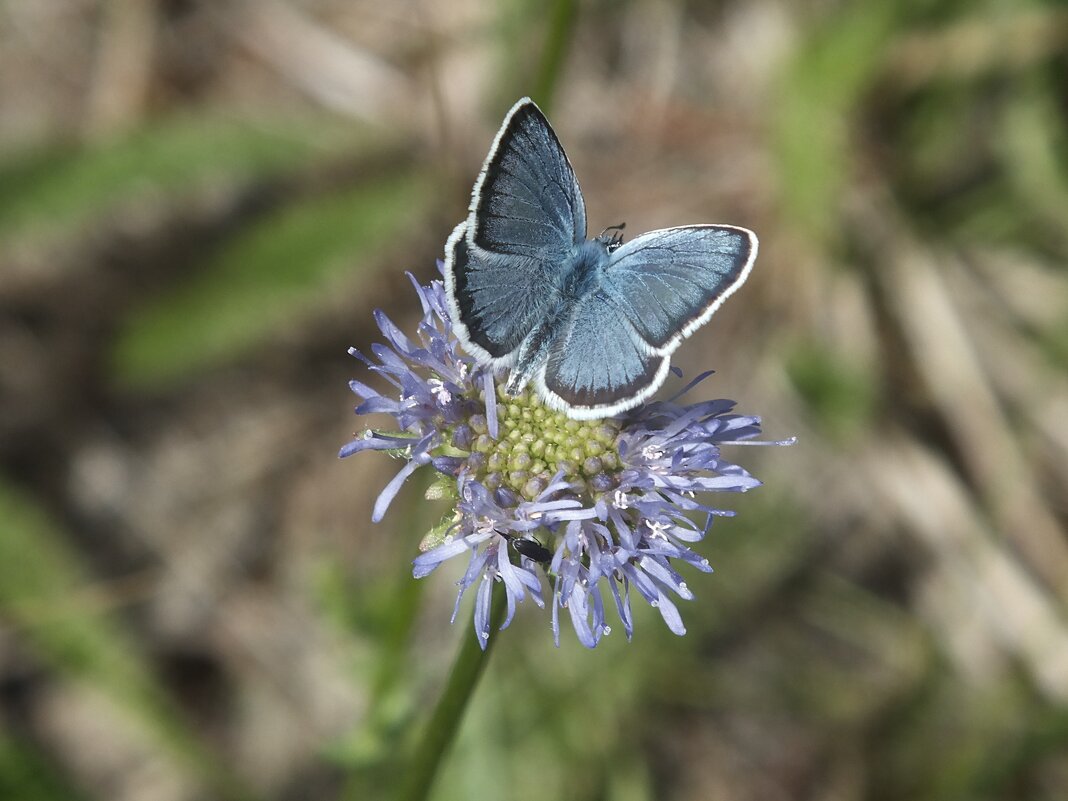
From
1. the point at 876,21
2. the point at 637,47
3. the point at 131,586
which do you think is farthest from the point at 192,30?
the point at 876,21

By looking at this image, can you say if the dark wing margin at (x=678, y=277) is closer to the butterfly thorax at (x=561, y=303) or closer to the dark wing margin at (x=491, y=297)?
the butterfly thorax at (x=561, y=303)

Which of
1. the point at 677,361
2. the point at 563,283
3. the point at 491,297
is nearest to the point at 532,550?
the point at 491,297

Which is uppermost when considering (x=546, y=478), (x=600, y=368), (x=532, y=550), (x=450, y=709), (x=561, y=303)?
(x=561, y=303)

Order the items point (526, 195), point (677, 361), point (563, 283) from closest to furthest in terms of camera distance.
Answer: point (526, 195), point (563, 283), point (677, 361)

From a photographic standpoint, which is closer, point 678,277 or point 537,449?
point 678,277

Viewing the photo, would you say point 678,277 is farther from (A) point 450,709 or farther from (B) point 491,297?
(A) point 450,709

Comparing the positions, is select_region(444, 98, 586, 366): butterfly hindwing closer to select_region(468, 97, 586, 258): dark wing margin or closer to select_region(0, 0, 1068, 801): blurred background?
select_region(468, 97, 586, 258): dark wing margin

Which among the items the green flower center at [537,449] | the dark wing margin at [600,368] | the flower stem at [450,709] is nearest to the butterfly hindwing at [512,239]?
the dark wing margin at [600,368]
